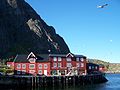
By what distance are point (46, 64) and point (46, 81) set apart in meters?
13.8

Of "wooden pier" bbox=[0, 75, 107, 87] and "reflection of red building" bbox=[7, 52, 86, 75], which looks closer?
"wooden pier" bbox=[0, 75, 107, 87]

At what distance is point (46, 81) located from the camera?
10350 centimetres

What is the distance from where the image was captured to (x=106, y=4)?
3622 cm

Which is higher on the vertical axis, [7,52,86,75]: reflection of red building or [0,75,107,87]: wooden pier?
[7,52,86,75]: reflection of red building

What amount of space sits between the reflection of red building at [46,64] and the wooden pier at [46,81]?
473cm

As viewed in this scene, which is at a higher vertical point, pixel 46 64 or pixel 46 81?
pixel 46 64

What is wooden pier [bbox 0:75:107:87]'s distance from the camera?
3709 inches

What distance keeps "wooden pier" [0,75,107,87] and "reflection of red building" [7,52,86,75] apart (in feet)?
15.5

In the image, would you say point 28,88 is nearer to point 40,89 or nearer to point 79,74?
point 40,89

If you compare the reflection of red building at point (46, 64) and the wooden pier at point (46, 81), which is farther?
the reflection of red building at point (46, 64)

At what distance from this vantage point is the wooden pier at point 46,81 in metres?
94.2

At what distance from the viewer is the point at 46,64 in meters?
116

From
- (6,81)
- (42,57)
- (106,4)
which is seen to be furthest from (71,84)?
(106,4)

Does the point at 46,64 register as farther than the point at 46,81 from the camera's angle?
Yes
